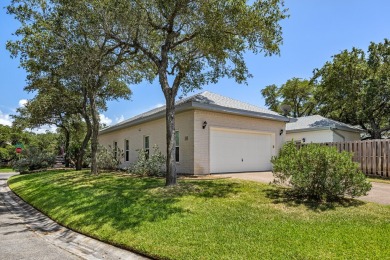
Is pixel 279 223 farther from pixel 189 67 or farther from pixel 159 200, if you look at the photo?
pixel 189 67

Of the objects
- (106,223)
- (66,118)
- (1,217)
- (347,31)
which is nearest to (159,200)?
(106,223)

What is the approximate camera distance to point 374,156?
43.3ft

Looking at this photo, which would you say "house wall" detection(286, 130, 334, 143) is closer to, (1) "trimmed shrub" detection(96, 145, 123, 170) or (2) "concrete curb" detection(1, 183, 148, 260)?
(1) "trimmed shrub" detection(96, 145, 123, 170)

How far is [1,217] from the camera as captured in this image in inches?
305

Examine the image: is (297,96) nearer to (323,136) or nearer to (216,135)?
(323,136)

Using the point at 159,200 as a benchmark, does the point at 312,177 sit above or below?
above

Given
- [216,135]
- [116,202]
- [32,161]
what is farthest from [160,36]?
[32,161]

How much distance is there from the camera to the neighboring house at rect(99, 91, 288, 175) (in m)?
12.9

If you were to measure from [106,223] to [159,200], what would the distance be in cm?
160

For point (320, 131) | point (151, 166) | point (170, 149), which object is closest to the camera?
point (170, 149)

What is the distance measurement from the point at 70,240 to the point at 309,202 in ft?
17.6

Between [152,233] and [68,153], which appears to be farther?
[68,153]

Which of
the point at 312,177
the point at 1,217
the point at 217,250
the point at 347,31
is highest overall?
the point at 347,31

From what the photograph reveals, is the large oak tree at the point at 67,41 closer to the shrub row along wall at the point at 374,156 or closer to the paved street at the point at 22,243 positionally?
the paved street at the point at 22,243
